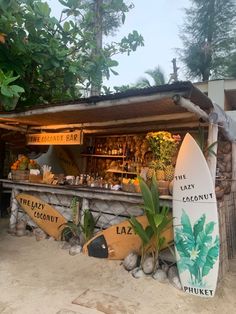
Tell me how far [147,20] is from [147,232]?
1183cm

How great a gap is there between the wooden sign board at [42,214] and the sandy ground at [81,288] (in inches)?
27.6

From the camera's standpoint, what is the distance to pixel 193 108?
10.8 ft

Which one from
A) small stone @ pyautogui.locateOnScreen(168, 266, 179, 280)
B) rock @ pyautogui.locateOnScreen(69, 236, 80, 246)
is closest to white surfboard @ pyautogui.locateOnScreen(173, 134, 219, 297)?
small stone @ pyautogui.locateOnScreen(168, 266, 179, 280)

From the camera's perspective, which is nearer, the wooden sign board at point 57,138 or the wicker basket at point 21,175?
the wooden sign board at point 57,138

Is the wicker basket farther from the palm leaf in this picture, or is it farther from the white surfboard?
the white surfboard

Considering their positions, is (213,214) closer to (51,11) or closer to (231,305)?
(231,305)

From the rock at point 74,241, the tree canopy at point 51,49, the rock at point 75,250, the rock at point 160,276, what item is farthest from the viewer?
the tree canopy at point 51,49

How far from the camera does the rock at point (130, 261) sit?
12.8 ft

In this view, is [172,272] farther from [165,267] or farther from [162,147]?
[162,147]

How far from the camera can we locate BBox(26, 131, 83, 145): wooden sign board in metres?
5.17

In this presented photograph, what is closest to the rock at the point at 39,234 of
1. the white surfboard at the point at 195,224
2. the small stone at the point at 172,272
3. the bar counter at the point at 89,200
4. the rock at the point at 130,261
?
the bar counter at the point at 89,200

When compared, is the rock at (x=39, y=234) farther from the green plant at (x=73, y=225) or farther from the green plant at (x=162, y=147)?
the green plant at (x=162, y=147)

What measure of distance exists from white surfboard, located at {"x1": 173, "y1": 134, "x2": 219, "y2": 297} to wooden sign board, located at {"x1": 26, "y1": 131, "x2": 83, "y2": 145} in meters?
2.06

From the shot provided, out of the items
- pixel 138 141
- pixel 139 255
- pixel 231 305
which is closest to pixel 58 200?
pixel 139 255
